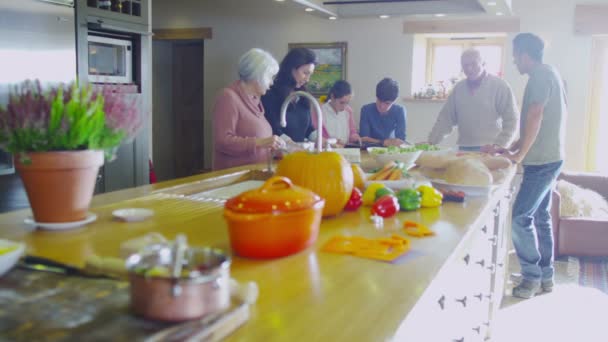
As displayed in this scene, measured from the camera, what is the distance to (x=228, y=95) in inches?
112

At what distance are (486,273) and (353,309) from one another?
148 cm

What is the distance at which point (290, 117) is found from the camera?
3670 millimetres

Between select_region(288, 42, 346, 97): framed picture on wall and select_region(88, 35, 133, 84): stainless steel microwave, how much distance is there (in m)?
2.79

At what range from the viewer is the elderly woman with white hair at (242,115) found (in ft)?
9.25

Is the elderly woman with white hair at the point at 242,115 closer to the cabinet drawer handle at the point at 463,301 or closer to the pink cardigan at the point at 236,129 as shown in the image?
the pink cardigan at the point at 236,129

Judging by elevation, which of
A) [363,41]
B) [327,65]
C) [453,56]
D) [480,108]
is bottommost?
[480,108]

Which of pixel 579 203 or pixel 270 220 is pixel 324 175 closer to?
pixel 270 220

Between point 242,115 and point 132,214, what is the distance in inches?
55.7

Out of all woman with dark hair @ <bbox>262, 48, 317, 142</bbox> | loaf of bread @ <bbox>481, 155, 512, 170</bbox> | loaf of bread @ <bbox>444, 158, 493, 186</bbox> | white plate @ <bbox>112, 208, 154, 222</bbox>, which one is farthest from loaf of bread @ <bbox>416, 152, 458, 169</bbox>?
white plate @ <bbox>112, 208, 154, 222</bbox>

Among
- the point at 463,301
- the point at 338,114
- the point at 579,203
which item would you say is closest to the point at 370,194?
the point at 463,301

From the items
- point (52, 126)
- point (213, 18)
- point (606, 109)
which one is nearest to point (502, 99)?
point (606, 109)

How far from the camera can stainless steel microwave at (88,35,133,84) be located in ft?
12.4

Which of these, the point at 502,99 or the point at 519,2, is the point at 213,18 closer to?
the point at 519,2

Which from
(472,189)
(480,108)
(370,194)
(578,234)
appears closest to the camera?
(370,194)
